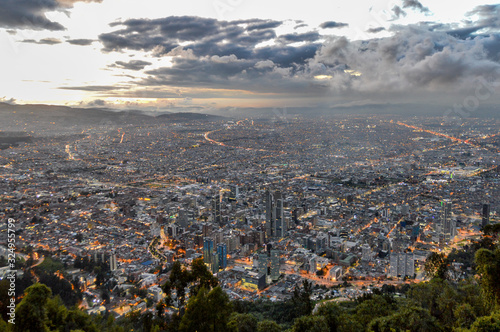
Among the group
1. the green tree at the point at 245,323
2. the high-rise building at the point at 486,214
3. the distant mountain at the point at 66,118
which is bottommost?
the high-rise building at the point at 486,214

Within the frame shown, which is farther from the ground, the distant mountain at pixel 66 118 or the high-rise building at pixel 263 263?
the distant mountain at pixel 66 118

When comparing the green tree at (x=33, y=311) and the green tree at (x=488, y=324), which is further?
the green tree at (x=33, y=311)

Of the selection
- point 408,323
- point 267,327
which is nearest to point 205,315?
point 267,327

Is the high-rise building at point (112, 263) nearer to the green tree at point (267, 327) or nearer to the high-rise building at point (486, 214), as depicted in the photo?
the green tree at point (267, 327)

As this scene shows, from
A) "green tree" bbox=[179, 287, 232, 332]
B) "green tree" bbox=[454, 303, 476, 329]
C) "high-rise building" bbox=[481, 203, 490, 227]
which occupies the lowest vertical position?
"high-rise building" bbox=[481, 203, 490, 227]

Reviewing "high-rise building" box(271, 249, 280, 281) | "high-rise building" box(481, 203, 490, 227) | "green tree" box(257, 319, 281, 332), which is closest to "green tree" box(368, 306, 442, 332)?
"green tree" box(257, 319, 281, 332)

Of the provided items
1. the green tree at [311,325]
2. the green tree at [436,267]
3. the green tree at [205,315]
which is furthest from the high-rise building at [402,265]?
the green tree at [205,315]

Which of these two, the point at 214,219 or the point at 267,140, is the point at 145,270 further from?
the point at 267,140

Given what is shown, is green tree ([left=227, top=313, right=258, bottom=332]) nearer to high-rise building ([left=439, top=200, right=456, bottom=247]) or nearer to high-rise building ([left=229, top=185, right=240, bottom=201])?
high-rise building ([left=439, top=200, right=456, bottom=247])

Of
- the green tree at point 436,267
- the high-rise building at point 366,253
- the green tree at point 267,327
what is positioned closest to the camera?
the green tree at point 267,327

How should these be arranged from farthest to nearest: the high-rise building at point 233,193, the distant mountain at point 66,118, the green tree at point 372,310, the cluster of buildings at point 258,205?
the distant mountain at point 66,118 → the high-rise building at point 233,193 → the cluster of buildings at point 258,205 → the green tree at point 372,310
